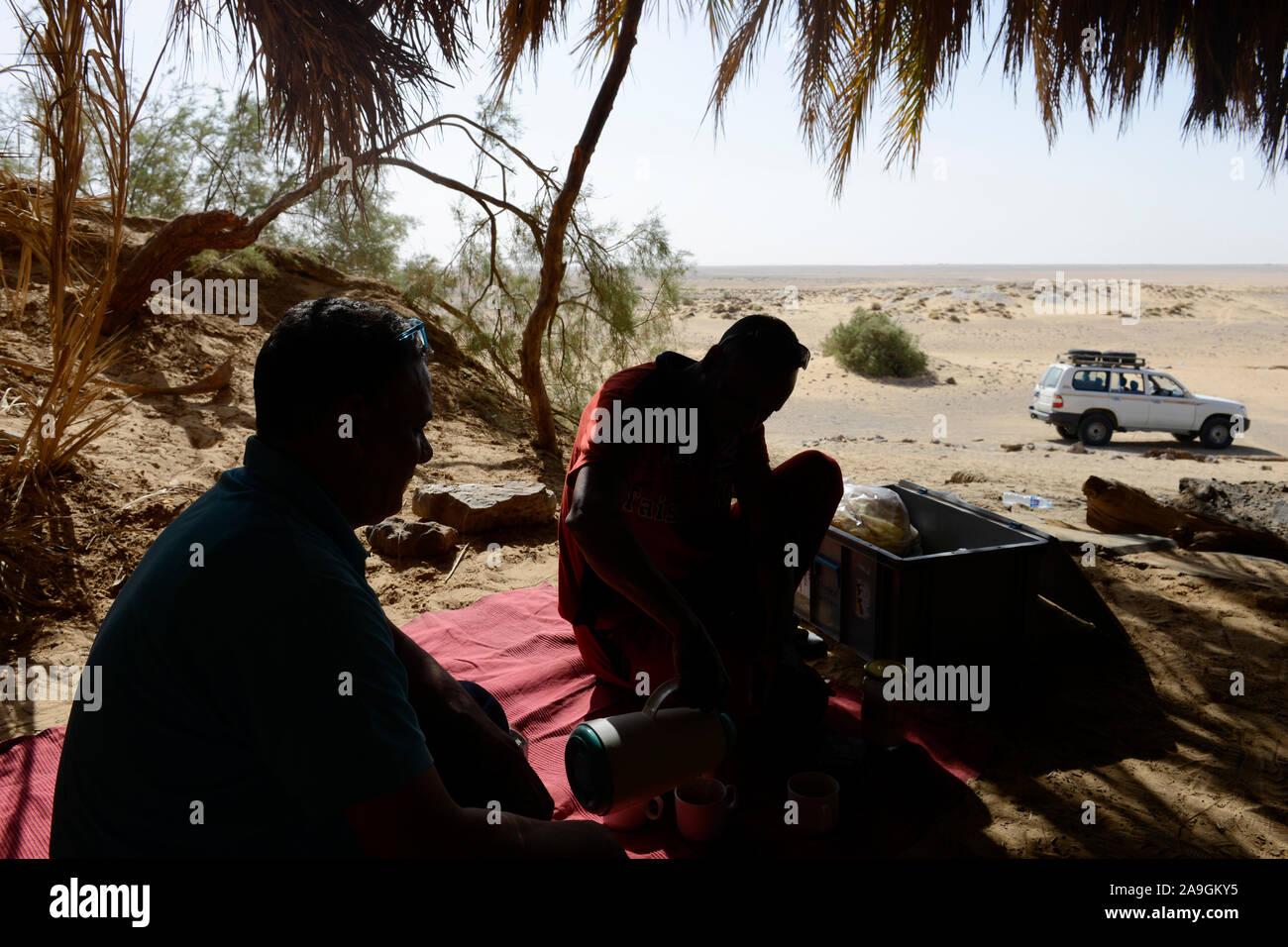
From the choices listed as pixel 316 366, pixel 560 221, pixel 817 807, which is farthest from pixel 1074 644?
pixel 560 221

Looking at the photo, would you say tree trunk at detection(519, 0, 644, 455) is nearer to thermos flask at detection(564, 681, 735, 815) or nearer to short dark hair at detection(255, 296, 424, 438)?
thermos flask at detection(564, 681, 735, 815)

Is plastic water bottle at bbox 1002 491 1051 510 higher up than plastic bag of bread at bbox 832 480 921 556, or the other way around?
plastic bag of bread at bbox 832 480 921 556

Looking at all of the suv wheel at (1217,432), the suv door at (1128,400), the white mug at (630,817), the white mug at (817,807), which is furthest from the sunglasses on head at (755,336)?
the suv wheel at (1217,432)

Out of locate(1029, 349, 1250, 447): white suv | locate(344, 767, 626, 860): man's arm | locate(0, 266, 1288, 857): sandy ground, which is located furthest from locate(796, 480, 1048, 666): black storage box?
locate(1029, 349, 1250, 447): white suv

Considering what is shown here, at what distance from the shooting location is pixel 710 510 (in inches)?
106

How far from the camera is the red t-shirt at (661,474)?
2.46m

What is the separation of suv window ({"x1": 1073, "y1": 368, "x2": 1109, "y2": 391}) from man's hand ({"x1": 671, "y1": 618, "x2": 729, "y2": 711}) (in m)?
12.4

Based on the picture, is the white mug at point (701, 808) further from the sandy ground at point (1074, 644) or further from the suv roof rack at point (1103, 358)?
the suv roof rack at point (1103, 358)

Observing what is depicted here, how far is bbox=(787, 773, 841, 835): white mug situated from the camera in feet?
7.32

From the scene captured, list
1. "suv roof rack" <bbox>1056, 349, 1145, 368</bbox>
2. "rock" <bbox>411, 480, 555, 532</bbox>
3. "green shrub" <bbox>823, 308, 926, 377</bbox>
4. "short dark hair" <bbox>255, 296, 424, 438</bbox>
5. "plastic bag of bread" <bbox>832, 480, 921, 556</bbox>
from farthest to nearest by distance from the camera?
"green shrub" <bbox>823, 308, 926, 377</bbox> < "suv roof rack" <bbox>1056, 349, 1145, 368</bbox> < "rock" <bbox>411, 480, 555, 532</bbox> < "plastic bag of bread" <bbox>832, 480, 921, 556</bbox> < "short dark hair" <bbox>255, 296, 424, 438</bbox>

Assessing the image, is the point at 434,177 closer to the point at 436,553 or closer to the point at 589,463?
the point at 436,553

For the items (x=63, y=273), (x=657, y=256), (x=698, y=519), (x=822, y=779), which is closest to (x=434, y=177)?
(x=657, y=256)
